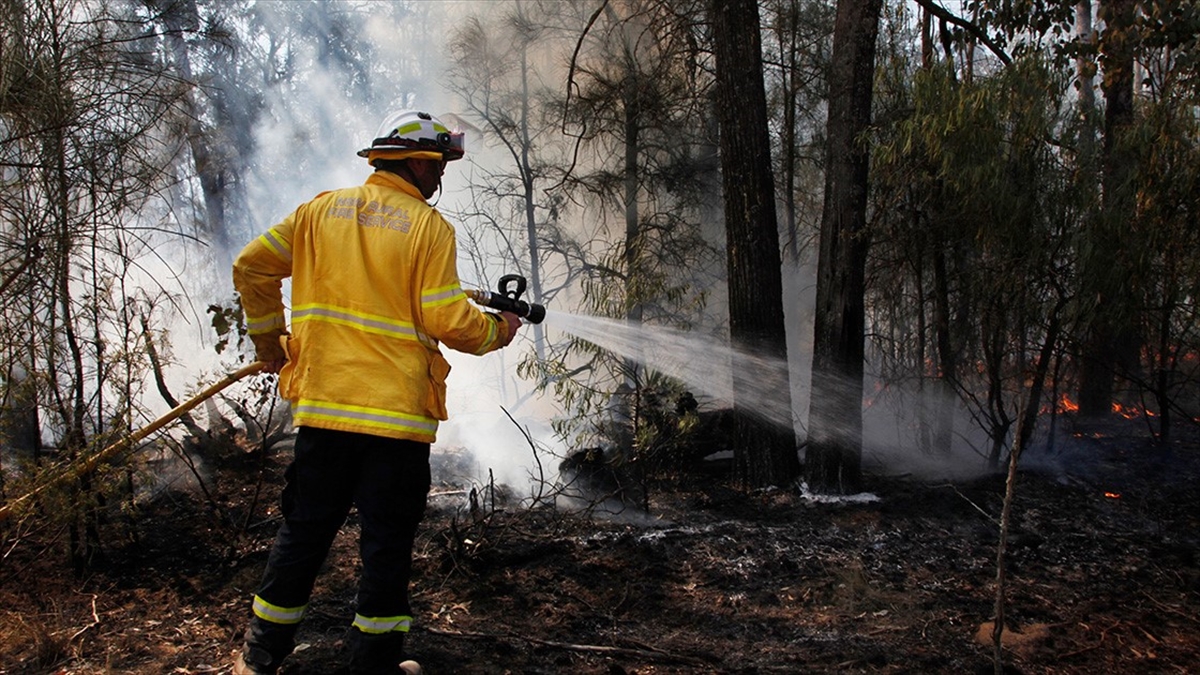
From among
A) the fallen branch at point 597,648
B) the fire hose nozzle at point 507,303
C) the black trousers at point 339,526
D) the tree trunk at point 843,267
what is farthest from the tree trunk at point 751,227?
the black trousers at point 339,526

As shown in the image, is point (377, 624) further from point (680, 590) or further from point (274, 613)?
point (680, 590)

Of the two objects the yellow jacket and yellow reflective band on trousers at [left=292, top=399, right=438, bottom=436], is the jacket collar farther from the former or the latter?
yellow reflective band on trousers at [left=292, top=399, right=438, bottom=436]

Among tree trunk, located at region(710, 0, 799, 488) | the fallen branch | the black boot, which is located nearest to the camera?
the black boot

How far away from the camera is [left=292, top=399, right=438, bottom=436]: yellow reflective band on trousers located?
294 cm

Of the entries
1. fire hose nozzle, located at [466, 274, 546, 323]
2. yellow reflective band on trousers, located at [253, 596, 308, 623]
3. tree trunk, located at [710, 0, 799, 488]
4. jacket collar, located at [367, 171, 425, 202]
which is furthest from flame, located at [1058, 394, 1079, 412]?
yellow reflective band on trousers, located at [253, 596, 308, 623]

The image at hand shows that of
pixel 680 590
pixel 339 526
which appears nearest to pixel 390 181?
pixel 339 526

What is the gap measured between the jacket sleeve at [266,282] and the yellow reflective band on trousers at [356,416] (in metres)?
0.46

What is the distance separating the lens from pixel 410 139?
→ 322 centimetres

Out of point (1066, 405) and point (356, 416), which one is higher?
point (356, 416)

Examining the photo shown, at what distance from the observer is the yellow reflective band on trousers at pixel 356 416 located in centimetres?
294

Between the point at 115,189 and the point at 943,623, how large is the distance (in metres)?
4.78

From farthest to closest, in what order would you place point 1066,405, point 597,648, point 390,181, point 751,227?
1. point 1066,405
2. point 751,227
3. point 597,648
4. point 390,181

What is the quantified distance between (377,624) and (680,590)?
187cm

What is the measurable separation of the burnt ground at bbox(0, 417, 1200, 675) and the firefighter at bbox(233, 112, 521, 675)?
474mm
